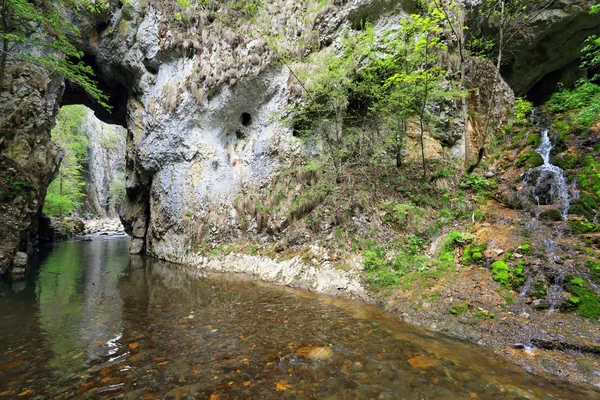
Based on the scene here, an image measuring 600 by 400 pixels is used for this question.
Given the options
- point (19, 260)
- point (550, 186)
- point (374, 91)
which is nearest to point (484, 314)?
point (550, 186)

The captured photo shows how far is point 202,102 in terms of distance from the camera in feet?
39.3

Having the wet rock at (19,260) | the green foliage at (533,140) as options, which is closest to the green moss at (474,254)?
the green foliage at (533,140)

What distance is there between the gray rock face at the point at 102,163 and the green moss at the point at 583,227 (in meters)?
50.4

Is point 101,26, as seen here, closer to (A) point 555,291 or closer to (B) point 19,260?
(B) point 19,260

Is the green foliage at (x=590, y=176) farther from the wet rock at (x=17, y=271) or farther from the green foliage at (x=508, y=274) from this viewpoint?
the wet rock at (x=17, y=271)

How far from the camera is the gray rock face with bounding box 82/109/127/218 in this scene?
40812 mm

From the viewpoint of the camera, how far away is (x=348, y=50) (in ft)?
28.0

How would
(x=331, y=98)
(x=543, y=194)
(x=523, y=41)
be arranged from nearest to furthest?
(x=543, y=194)
(x=331, y=98)
(x=523, y=41)

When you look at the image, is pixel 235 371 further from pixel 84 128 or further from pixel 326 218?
pixel 84 128

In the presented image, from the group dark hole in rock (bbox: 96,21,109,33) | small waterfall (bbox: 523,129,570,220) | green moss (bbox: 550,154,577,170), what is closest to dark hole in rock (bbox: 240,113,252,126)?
dark hole in rock (bbox: 96,21,109,33)

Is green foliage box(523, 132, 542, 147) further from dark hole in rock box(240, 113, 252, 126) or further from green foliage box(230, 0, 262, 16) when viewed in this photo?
green foliage box(230, 0, 262, 16)

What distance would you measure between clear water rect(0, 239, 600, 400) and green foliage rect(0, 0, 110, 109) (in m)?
6.70

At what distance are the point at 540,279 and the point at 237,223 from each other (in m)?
9.05

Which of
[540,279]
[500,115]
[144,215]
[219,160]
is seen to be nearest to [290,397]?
[540,279]
